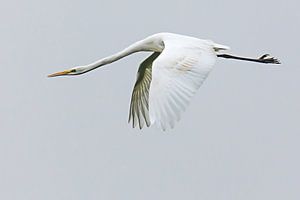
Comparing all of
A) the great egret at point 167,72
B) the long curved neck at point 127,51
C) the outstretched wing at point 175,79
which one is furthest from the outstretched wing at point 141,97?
the outstretched wing at point 175,79

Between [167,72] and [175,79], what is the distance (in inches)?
12.1

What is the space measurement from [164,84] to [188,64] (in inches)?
Result: 42.6

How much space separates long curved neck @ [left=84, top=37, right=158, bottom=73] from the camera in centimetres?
2270

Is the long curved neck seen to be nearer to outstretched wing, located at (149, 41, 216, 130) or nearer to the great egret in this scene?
the great egret

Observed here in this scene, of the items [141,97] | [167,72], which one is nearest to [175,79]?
[167,72]

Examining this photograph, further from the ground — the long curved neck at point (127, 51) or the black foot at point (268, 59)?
the long curved neck at point (127, 51)

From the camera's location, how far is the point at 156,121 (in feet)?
55.0

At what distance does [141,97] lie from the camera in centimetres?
2361

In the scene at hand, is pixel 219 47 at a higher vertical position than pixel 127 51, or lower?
higher

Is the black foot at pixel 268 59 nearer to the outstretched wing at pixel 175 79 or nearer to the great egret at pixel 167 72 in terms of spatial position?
the great egret at pixel 167 72

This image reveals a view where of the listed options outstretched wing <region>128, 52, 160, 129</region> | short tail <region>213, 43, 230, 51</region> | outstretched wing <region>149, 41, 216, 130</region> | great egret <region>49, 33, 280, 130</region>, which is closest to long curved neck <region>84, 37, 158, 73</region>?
great egret <region>49, 33, 280, 130</region>

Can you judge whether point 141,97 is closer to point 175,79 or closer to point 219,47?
point 219,47

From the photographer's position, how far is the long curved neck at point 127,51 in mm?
22703

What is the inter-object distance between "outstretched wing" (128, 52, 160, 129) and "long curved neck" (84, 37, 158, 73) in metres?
0.63
